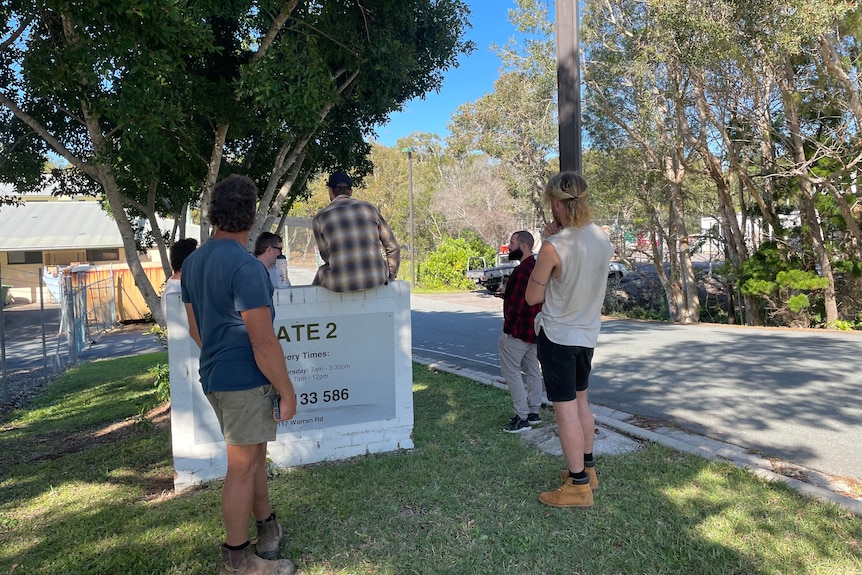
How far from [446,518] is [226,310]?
1.70 meters

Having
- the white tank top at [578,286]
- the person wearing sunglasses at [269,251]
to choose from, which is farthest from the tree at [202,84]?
the white tank top at [578,286]

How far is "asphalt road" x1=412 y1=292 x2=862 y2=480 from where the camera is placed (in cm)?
522

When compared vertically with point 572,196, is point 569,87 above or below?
above

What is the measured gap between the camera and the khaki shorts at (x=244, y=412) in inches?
111

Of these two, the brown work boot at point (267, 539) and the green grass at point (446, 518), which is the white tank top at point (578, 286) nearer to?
the green grass at point (446, 518)

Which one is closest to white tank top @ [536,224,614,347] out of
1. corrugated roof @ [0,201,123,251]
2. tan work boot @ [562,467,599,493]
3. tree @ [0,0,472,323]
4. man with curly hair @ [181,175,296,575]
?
tan work boot @ [562,467,599,493]

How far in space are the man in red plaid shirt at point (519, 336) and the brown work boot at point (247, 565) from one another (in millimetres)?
2535

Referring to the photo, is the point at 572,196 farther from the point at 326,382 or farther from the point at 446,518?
the point at 326,382

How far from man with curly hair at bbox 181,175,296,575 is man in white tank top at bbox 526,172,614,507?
1.51 metres

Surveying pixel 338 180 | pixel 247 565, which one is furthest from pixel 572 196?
pixel 247 565

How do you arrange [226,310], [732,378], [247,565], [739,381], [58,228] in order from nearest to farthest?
[226,310]
[247,565]
[739,381]
[732,378]
[58,228]

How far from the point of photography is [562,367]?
11.7 feet

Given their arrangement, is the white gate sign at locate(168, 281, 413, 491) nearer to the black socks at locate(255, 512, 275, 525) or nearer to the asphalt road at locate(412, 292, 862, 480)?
the black socks at locate(255, 512, 275, 525)

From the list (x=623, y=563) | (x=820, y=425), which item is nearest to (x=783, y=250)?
(x=820, y=425)
